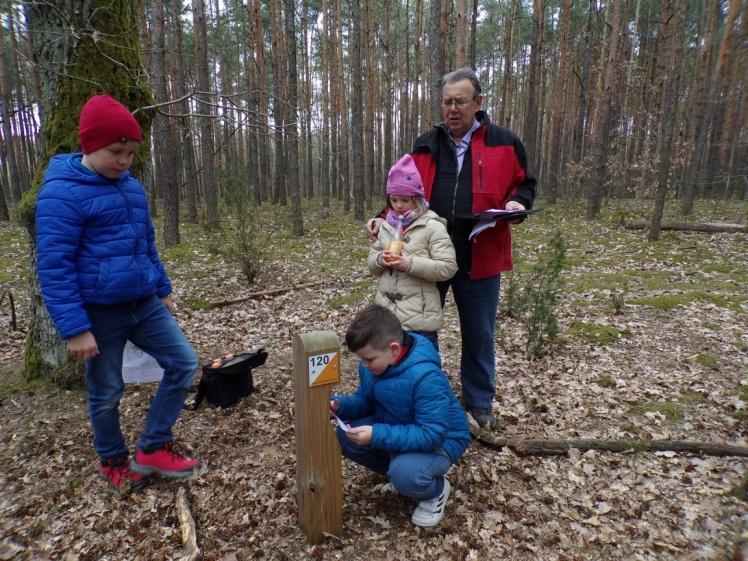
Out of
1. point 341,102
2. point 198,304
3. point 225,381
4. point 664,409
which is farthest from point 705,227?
point 341,102

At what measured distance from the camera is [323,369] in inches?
81.9

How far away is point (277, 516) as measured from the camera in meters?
2.55

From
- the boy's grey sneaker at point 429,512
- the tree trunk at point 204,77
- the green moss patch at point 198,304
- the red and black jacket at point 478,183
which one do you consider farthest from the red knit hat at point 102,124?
the tree trunk at point 204,77

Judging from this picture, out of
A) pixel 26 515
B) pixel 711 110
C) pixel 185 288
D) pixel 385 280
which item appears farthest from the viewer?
pixel 711 110

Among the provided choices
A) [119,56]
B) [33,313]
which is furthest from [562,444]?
[119,56]

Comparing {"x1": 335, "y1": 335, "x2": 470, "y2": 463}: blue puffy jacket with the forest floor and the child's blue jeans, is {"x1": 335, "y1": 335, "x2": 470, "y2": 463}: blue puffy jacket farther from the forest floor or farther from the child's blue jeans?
the forest floor

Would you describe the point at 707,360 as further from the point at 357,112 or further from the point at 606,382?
the point at 357,112

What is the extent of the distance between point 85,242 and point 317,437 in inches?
62.8

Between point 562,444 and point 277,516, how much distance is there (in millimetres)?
2006

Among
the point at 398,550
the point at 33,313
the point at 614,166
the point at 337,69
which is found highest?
the point at 337,69

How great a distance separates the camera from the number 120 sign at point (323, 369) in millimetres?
2045

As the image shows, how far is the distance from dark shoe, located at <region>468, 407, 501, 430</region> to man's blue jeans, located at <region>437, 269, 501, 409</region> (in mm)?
35

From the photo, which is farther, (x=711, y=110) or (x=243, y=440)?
(x=711, y=110)

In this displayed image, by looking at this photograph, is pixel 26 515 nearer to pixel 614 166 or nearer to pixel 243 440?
pixel 243 440
